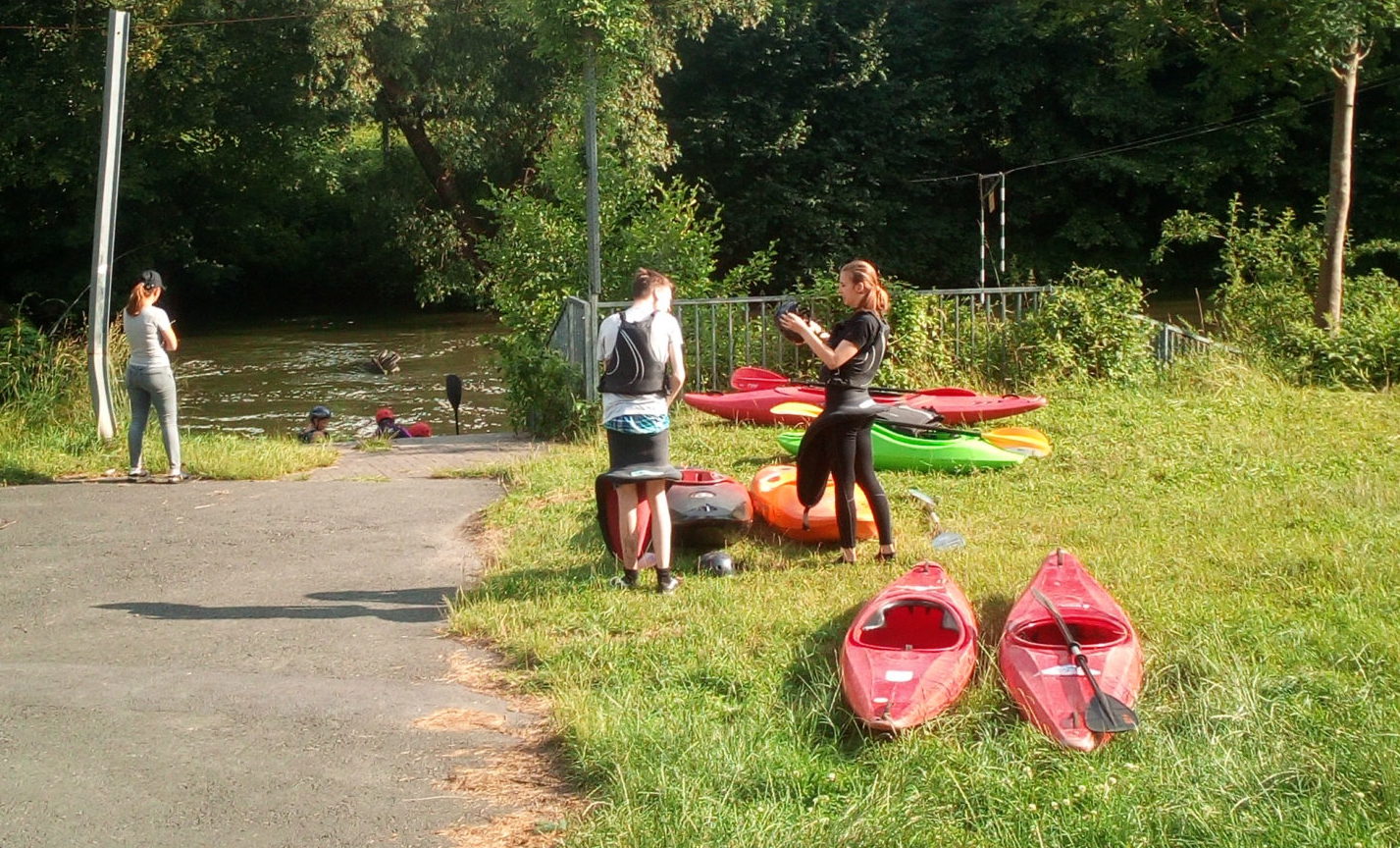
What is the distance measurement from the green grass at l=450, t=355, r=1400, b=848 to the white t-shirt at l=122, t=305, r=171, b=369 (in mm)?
2990

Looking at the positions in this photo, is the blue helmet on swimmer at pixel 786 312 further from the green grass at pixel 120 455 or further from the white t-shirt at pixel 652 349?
the green grass at pixel 120 455

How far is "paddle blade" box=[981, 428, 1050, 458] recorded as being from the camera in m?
10.2

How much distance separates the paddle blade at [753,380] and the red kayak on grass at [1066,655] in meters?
6.67

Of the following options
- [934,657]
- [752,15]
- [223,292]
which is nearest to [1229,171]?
[752,15]

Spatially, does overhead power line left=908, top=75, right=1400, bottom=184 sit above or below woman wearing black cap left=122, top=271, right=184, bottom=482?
above

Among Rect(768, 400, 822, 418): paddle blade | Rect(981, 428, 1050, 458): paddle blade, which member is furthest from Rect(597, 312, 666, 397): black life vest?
Rect(768, 400, 822, 418): paddle blade

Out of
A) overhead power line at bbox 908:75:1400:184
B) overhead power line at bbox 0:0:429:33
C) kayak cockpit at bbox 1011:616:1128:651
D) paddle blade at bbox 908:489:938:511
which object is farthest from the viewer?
overhead power line at bbox 908:75:1400:184

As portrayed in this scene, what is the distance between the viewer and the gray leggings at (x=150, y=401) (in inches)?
405

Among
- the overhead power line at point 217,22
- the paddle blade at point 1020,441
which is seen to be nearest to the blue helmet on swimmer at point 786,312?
the paddle blade at point 1020,441

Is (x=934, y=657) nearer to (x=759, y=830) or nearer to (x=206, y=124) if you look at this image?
(x=759, y=830)

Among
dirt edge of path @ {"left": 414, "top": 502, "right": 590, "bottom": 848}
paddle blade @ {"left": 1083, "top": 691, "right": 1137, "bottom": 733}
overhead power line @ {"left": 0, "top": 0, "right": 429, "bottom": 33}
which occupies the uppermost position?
overhead power line @ {"left": 0, "top": 0, "right": 429, "bottom": 33}

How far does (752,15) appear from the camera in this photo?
28.8 metres

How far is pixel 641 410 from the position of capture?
6898 mm

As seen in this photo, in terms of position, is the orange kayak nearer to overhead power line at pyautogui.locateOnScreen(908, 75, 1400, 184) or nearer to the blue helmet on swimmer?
the blue helmet on swimmer
